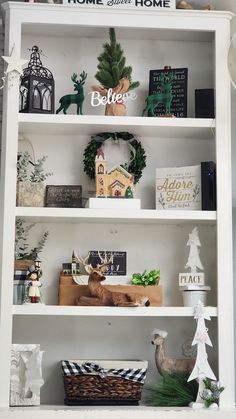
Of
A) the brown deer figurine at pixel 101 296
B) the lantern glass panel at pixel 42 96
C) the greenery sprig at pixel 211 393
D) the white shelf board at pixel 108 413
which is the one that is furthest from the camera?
the lantern glass panel at pixel 42 96

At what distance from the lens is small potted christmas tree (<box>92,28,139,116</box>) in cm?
331

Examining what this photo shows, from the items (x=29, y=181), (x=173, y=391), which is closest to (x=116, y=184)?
(x=29, y=181)

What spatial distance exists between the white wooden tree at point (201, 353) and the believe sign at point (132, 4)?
1.29m

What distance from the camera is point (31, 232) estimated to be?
3.44 meters

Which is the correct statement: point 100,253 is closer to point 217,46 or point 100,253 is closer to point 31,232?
point 31,232

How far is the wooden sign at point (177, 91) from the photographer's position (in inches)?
134

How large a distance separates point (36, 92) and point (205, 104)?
73 cm

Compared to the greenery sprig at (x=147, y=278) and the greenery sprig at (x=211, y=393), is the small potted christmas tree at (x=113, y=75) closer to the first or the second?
the greenery sprig at (x=147, y=278)

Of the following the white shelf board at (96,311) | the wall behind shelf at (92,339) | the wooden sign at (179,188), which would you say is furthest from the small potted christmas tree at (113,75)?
the wall behind shelf at (92,339)

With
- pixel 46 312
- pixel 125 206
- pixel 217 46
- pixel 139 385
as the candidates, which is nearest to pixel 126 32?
pixel 217 46

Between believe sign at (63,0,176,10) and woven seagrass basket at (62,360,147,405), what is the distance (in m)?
1.51

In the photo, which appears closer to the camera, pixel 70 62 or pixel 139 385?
pixel 139 385

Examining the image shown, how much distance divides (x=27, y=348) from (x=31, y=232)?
553 mm

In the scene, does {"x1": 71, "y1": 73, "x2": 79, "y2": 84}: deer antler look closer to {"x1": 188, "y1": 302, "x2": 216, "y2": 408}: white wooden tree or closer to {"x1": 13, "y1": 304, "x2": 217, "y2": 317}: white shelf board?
{"x1": 13, "y1": 304, "x2": 217, "y2": 317}: white shelf board
